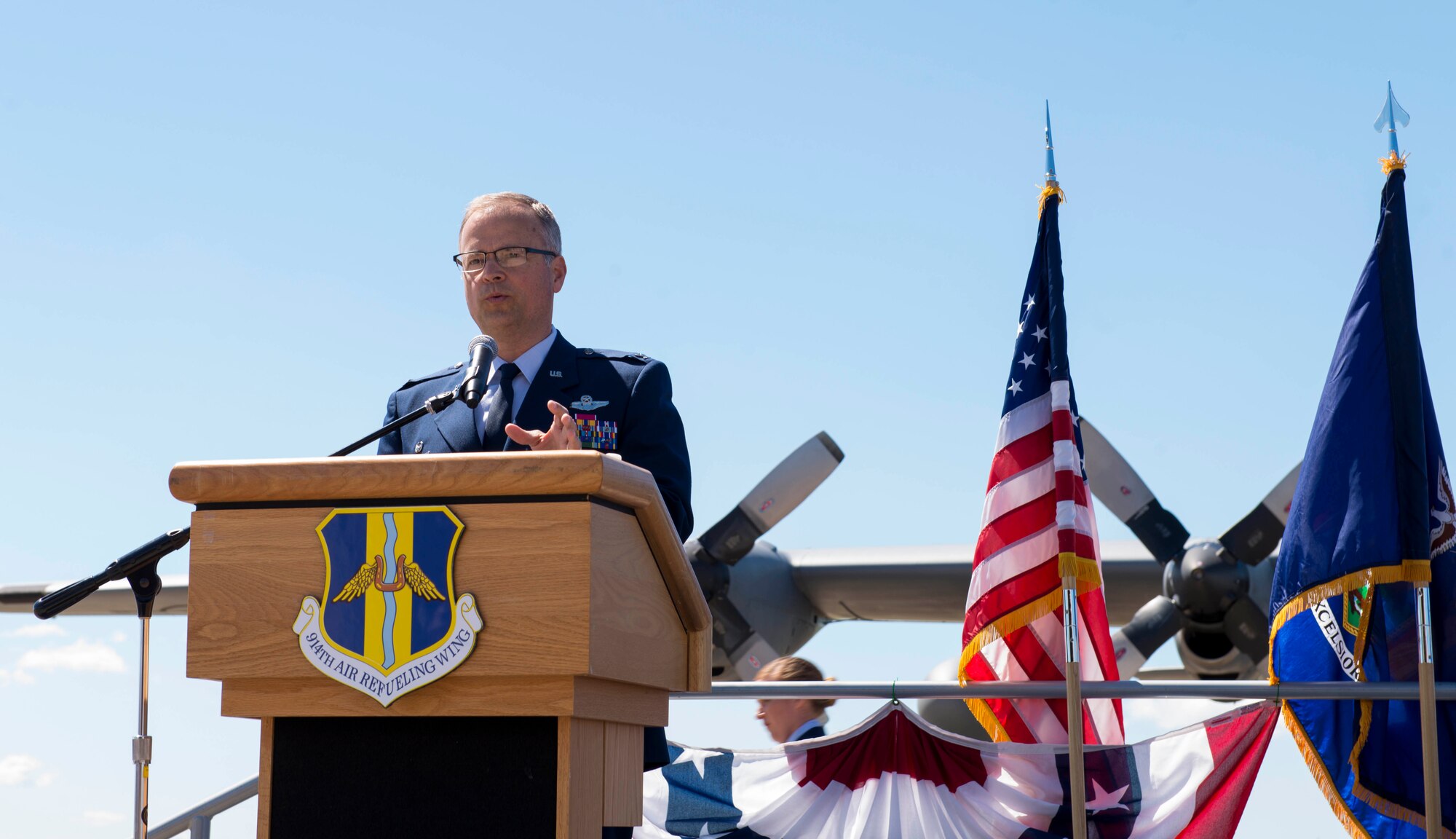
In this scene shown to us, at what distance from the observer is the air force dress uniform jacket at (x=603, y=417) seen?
122 inches

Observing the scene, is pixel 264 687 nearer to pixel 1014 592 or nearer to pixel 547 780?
pixel 547 780

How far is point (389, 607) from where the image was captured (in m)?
2.21

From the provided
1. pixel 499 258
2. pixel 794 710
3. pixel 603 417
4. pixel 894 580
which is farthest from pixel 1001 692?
pixel 894 580

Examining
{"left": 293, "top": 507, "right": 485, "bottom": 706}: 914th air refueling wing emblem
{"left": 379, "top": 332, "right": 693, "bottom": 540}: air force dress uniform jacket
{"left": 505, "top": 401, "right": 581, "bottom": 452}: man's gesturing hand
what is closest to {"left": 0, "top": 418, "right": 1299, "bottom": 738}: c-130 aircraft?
{"left": 379, "top": 332, "right": 693, "bottom": 540}: air force dress uniform jacket

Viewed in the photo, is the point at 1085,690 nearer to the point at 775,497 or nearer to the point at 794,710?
the point at 794,710

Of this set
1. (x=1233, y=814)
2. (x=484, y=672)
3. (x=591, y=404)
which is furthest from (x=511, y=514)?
(x=1233, y=814)

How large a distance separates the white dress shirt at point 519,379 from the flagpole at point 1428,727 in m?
2.67

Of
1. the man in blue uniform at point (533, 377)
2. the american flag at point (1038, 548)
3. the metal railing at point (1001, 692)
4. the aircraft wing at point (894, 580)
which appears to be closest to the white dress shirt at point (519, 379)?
the man in blue uniform at point (533, 377)

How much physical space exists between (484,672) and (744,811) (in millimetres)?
2578

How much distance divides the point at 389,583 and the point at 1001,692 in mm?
2932

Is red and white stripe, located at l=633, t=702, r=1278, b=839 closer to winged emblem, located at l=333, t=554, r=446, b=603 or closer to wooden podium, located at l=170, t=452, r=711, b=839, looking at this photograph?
wooden podium, located at l=170, t=452, r=711, b=839

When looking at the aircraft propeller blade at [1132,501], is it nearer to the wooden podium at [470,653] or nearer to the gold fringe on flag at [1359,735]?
the gold fringe on flag at [1359,735]

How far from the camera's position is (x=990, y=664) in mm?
5062

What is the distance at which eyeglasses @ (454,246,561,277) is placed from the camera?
316 centimetres
